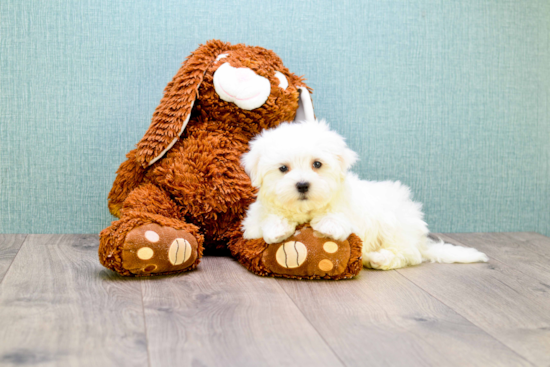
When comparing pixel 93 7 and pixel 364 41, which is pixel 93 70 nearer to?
pixel 93 7

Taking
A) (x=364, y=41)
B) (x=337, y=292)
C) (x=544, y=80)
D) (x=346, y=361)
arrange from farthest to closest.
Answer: (x=544, y=80) → (x=364, y=41) → (x=337, y=292) → (x=346, y=361)

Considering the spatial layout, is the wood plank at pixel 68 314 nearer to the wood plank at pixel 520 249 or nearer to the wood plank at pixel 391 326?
the wood plank at pixel 391 326

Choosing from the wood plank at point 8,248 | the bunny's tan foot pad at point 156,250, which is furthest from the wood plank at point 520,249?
the wood plank at point 8,248

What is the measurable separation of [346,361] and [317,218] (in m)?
0.50

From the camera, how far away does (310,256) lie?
1.31 meters

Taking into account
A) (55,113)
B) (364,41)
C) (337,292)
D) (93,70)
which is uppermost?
(364,41)

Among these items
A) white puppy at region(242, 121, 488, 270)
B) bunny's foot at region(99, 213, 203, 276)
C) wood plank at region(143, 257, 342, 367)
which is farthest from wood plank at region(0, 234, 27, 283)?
white puppy at region(242, 121, 488, 270)

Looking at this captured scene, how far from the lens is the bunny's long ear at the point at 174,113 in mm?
1505

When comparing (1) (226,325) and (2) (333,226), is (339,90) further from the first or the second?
(1) (226,325)

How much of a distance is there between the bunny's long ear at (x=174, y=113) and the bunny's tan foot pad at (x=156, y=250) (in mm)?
272

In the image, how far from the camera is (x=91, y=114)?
1.77 metres

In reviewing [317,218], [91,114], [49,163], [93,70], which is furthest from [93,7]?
[317,218]

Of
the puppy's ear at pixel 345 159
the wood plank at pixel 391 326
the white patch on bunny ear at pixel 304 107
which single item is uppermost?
the white patch on bunny ear at pixel 304 107

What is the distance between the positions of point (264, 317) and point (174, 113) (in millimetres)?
692
